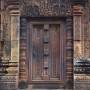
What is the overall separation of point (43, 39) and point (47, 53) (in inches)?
20.4

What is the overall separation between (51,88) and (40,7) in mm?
2883

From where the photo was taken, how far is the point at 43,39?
16.1 m

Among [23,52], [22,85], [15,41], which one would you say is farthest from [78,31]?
[22,85]

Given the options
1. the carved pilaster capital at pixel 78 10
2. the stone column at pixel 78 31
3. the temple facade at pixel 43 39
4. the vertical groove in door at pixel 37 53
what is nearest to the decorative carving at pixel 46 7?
the temple facade at pixel 43 39

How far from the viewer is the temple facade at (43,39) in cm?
1580

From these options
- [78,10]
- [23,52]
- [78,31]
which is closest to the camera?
[78,31]

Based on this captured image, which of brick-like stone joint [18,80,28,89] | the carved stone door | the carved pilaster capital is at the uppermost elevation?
the carved pilaster capital

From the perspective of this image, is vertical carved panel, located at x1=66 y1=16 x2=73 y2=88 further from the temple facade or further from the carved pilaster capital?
the carved pilaster capital

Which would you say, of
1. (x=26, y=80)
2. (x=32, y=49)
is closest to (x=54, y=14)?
(x=32, y=49)

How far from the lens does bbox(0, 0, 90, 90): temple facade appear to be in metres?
15.8

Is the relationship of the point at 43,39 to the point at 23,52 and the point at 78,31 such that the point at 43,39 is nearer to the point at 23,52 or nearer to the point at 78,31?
the point at 23,52

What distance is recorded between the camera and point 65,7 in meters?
16.0

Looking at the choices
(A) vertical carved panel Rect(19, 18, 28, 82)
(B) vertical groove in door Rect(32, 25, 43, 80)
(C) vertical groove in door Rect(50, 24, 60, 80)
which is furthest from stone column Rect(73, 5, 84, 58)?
(A) vertical carved panel Rect(19, 18, 28, 82)

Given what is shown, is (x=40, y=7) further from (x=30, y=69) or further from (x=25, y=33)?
(x=30, y=69)
